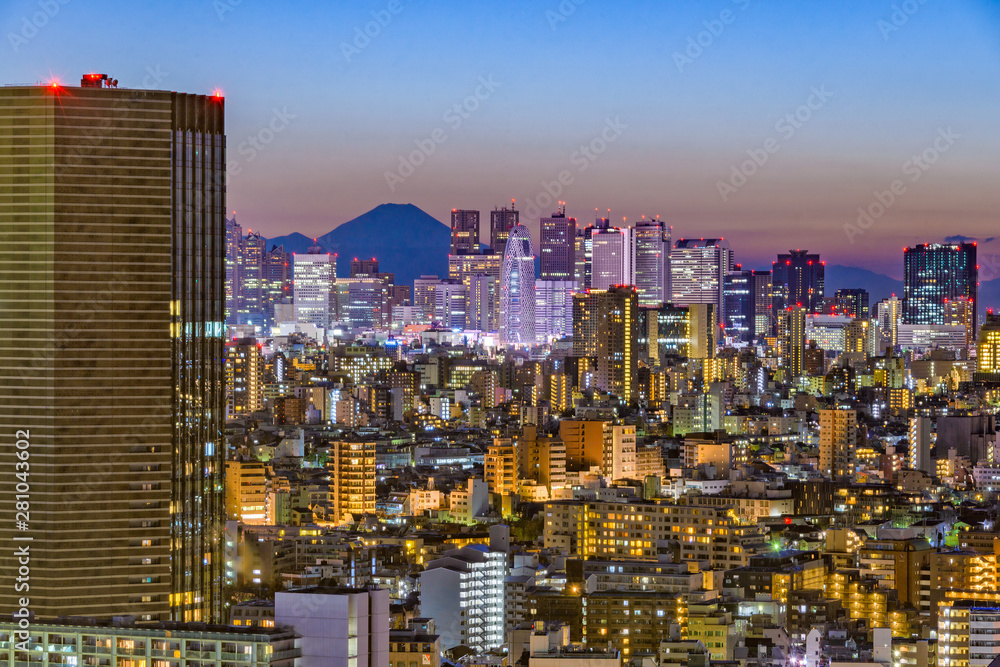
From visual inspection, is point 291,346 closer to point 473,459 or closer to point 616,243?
point 616,243

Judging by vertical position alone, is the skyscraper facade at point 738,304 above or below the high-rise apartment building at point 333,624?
above

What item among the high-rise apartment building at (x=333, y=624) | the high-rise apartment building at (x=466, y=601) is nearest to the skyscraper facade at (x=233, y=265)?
the high-rise apartment building at (x=466, y=601)

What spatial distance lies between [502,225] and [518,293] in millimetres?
5769

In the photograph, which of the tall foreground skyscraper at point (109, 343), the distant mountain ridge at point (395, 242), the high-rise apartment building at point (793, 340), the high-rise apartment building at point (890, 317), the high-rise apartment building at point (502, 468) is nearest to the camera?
the tall foreground skyscraper at point (109, 343)

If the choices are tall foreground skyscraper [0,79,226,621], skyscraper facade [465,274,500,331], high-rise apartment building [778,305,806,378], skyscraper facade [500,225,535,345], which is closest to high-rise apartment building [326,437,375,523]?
tall foreground skyscraper [0,79,226,621]

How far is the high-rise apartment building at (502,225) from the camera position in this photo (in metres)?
109

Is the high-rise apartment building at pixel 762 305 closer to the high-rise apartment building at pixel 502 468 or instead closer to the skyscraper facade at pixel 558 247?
the skyscraper facade at pixel 558 247

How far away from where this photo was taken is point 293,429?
52.0 metres

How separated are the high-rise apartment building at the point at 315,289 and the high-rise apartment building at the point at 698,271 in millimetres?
21618

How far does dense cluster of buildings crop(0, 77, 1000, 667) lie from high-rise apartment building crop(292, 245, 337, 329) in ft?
144

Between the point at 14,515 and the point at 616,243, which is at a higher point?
the point at 616,243

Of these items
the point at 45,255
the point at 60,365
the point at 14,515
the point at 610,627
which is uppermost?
the point at 45,255

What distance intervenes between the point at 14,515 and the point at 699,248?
8893 cm

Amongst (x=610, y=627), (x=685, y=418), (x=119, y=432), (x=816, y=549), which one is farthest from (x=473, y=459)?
→ (x=119, y=432)
